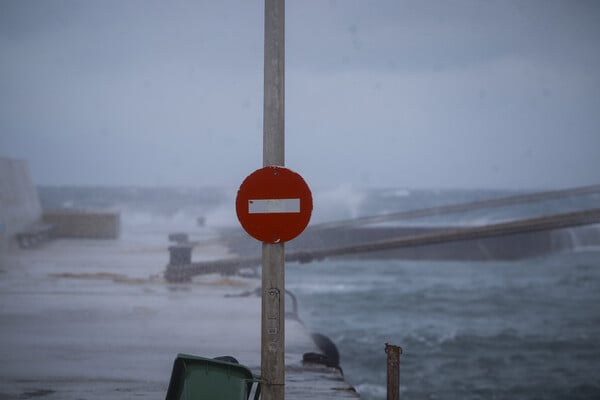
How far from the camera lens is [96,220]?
1203 inches

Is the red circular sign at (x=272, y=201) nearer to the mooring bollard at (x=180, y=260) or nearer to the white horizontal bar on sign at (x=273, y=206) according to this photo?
the white horizontal bar on sign at (x=273, y=206)

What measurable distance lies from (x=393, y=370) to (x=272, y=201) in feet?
6.07

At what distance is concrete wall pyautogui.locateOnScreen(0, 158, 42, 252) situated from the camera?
2691 cm

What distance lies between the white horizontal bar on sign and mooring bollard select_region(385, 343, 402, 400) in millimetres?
1565

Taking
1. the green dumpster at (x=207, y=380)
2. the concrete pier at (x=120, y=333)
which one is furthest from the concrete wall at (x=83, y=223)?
the green dumpster at (x=207, y=380)

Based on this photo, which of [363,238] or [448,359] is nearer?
[448,359]

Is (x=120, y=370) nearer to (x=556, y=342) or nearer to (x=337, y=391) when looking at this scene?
(x=337, y=391)

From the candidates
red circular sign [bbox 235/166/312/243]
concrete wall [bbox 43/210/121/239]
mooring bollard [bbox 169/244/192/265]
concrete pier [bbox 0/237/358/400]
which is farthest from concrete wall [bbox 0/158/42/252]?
red circular sign [bbox 235/166/312/243]

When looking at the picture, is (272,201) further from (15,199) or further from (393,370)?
(15,199)

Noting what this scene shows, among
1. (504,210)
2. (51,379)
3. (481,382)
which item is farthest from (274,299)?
(504,210)

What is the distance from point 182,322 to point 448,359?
11.4m

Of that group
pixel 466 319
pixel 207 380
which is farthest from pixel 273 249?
pixel 466 319

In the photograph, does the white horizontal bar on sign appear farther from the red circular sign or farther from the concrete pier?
the concrete pier

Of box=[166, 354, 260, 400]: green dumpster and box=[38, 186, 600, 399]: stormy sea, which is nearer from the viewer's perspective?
box=[166, 354, 260, 400]: green dumpster
